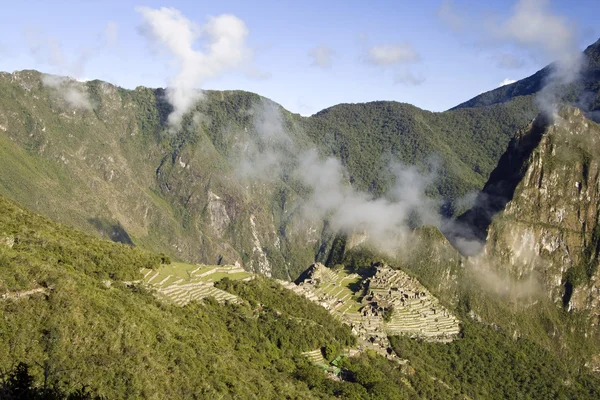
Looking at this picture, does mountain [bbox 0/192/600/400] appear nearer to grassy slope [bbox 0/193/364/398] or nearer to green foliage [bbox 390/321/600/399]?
grassy slope [bbox 0/193/364/398]

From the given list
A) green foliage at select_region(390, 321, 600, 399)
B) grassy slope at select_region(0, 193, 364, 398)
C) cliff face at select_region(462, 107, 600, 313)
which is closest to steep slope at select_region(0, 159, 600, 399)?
grassy slope at select_region(0, 193, 364, 398)

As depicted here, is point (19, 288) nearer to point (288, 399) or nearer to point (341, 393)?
point (288, 399)

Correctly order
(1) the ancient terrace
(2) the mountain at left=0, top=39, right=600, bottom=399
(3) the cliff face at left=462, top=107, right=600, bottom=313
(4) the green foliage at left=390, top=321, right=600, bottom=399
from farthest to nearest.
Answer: (3) the cliff face at left=462, top=107, right=600, bottom=313, (4) the green foliage at left=390, top=321, right=600, bottom=399, (1) the ancient terrace, (2) the mountain at left=0, top=39, right=600, bottom=399

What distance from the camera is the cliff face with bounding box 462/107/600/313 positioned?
144 meters

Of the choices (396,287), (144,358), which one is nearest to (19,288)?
(144,358)

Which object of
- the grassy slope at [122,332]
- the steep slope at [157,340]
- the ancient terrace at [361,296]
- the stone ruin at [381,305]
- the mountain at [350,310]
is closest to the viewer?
the steep slope at [157,340]

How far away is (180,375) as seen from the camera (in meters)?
40.4

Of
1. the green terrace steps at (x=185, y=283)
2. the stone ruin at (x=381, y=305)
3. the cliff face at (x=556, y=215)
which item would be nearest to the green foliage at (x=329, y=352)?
the stone ruin at (x=381, y=305)

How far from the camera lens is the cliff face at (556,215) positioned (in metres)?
144

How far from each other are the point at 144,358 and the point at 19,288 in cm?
900

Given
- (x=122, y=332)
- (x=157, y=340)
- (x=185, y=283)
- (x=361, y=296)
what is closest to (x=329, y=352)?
(x=185, y=283)

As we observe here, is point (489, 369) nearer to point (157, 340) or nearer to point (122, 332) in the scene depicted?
point (157, 340)

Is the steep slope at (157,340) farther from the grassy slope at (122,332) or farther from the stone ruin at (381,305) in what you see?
the stone ruin at (381,305)

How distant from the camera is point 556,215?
14788 centimetres
